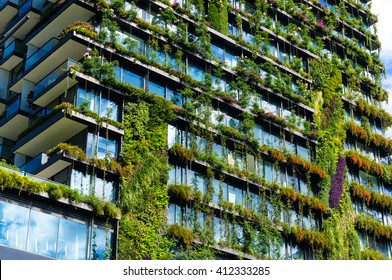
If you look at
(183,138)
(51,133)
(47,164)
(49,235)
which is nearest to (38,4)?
(51,133)

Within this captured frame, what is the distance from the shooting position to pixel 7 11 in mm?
55250

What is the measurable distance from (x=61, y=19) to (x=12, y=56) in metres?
5.01

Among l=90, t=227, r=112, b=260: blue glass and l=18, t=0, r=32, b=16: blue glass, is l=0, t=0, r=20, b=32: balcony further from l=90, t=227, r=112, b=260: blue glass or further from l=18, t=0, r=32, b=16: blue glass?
l=90, t=227, r=112, b=260: blue glass

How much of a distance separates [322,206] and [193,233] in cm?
1096

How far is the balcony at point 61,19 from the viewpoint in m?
48.0

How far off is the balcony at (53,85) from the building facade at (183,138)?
111 mm

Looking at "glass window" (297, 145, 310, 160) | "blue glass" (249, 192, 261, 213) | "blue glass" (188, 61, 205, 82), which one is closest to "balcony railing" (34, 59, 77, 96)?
"blue glass" (188, 61, 205, 82)

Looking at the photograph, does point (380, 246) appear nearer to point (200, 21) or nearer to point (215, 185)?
point (215, 185)

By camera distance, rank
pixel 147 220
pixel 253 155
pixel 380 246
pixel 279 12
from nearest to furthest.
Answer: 1. pixel 147 220
2. pixel 253 155
3. pixel 380 246
4. pixel 279 12

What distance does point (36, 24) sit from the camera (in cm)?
5084

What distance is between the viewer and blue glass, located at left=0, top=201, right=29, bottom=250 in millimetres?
36406

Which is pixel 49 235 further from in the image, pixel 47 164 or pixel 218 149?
pixel 218 149

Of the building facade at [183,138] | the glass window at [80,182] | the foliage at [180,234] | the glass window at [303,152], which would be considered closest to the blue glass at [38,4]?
the building facade at [183,138]

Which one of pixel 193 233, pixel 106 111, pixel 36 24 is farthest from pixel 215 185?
pixel 36 24
